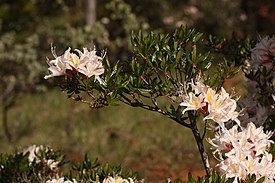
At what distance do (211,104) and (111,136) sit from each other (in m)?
7.30

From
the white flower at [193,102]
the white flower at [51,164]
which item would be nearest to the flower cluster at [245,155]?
the white flower at [193,102]

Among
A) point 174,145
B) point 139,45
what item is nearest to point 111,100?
point 139,45

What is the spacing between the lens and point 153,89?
3248 mm

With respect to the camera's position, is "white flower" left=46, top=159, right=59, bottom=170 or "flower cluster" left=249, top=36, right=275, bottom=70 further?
"white flower" left=46, top=159, right=59, bottom=170

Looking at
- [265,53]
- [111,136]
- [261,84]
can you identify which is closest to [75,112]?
[111,136]

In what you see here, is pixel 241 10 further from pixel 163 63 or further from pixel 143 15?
pixel 163 63

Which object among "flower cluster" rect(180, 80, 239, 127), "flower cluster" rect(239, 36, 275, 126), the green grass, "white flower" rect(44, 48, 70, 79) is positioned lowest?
"flower cluster" rect(180, 80, 239, 127)

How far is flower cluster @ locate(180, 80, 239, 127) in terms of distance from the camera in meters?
3.04

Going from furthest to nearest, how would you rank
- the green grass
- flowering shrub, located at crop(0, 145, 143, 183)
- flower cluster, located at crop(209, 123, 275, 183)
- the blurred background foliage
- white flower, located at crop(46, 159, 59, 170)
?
the blurred background foliage, the green grass, white flower, located at crop(46, 159, 59, 170), flowering shrub, located at crop(0, 145, 143, 183), flower cluster, located at crop(209, 123, 275, 183)

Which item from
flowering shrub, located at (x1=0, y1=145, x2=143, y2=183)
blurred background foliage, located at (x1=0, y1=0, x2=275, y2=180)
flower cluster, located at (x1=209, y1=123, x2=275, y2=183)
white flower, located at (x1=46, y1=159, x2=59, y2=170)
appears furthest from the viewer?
blurred background foliage, located at (x1=0, y1=0, x2=275, y2=180)

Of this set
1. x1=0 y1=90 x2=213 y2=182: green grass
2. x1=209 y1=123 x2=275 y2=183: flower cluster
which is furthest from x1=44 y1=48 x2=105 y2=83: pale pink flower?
x1=0 y1=90 x2=213 y2=182: green grass

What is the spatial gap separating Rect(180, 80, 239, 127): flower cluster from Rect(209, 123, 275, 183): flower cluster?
72 mm

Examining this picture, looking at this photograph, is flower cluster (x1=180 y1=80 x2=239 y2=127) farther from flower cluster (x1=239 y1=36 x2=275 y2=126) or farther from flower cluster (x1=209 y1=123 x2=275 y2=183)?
flower cluster (x1=239 y1=36 x2=275 y2=126)

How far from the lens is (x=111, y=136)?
1029cm
